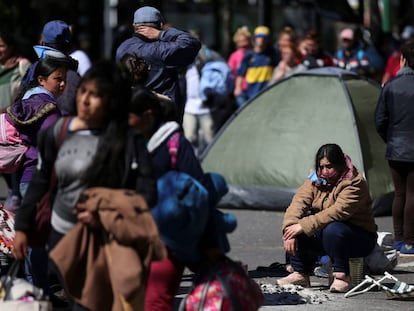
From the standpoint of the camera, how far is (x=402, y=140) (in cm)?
1064

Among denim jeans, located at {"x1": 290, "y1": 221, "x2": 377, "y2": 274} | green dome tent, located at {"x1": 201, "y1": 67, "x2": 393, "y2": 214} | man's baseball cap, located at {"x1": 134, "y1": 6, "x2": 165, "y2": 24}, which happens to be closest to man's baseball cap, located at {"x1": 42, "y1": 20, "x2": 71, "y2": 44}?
man's baseball cap, located at {"x1": 134, "y1": 6, "x2": 165, "y2": 24}

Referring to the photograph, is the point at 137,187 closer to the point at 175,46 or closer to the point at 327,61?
the point at 175,46

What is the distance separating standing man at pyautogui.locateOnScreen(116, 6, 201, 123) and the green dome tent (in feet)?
13.0

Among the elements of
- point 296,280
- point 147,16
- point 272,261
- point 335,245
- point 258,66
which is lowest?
point 272,261

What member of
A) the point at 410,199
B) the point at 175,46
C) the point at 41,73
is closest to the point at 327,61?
the point at 410,199

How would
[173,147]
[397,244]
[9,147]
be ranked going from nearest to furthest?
[173,147] < [9,147] < [397,244]

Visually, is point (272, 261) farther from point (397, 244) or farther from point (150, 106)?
point (150, 106)

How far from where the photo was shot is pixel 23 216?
642cm

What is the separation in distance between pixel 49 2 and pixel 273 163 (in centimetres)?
1972

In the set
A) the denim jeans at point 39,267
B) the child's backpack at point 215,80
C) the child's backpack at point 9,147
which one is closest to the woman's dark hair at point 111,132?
the denim jeans at point 39,267

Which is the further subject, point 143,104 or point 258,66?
point 258,66

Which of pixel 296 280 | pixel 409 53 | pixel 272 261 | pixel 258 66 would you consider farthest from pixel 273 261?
pixel 258 66

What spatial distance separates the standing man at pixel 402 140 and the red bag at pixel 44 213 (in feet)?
14.9

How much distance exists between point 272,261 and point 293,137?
3.52m
